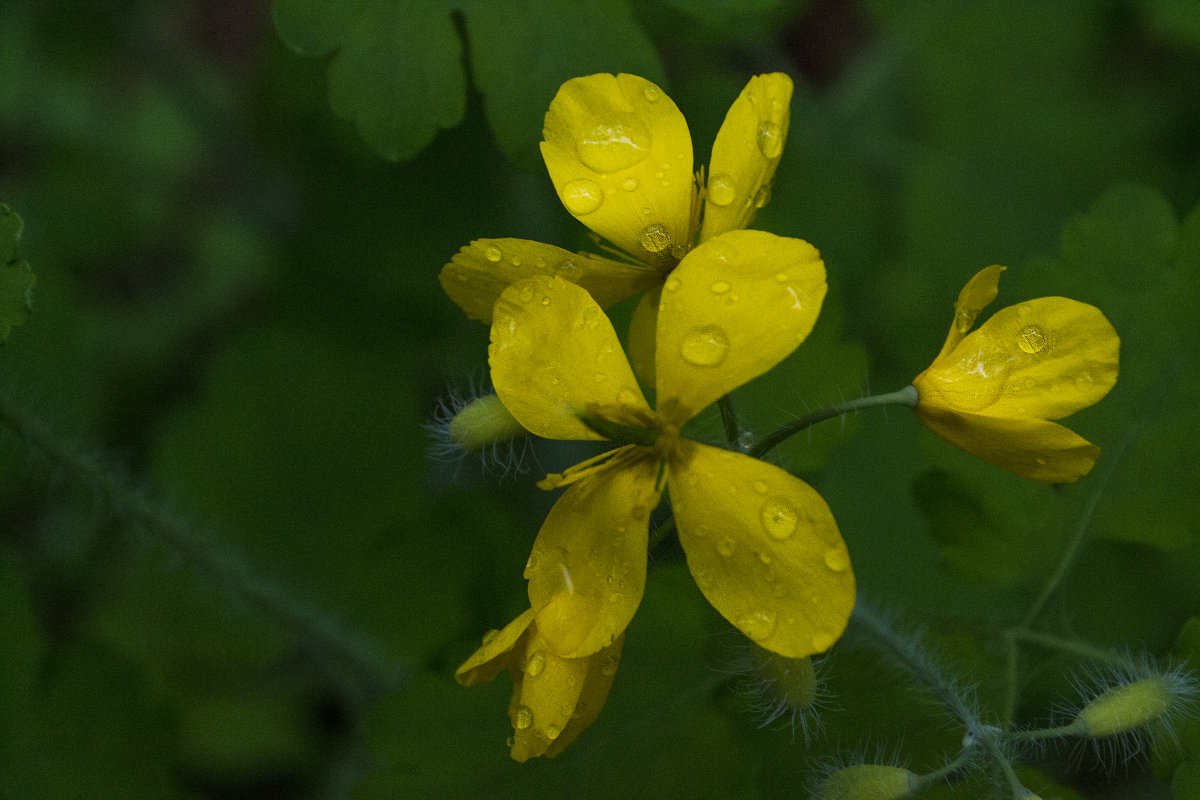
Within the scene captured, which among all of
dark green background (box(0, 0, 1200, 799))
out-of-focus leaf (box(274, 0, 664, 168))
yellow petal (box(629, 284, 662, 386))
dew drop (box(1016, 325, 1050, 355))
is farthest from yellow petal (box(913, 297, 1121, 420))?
out-of-focus leaf (box(274, 0, 664, 168))

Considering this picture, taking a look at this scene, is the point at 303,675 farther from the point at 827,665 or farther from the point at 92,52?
the point at 92,52

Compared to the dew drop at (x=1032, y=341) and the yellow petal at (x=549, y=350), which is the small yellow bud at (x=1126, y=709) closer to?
the dew drop at (x=1032, y=341)

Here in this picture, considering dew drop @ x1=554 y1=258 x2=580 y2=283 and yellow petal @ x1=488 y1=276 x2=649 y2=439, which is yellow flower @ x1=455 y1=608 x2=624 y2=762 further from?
dew drop @ x1=554 y1=258 x2=580 y2=283

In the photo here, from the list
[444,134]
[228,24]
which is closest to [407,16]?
[444,134]

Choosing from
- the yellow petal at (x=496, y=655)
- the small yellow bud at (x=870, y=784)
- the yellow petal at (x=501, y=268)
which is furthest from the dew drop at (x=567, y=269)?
→ the small yellow bud at (x=870, y=784)

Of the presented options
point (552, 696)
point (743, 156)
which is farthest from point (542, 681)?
point (743, 156)

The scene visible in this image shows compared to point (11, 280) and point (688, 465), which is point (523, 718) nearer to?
point (688, 465)
